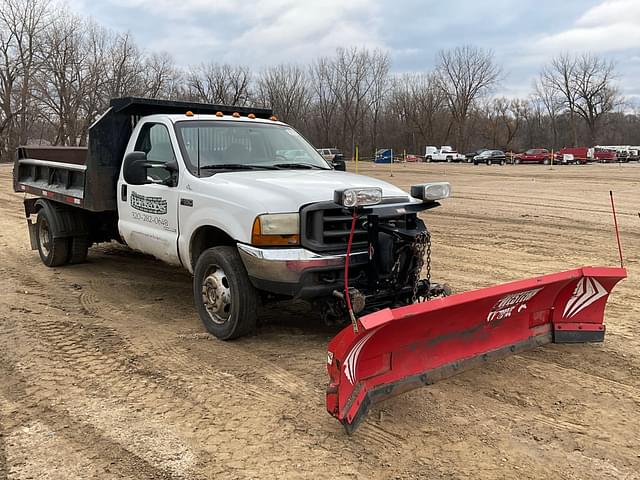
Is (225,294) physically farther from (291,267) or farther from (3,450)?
(3,450)

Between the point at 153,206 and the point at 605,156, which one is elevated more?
the point at 605,156

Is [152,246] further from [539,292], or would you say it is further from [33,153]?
[33,153]

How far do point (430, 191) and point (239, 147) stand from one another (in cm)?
207

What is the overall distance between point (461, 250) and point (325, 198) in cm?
538

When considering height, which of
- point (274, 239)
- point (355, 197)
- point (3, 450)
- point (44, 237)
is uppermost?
point (355, 197)

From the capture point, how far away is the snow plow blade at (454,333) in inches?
132

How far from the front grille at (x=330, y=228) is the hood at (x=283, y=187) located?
0.31 feet

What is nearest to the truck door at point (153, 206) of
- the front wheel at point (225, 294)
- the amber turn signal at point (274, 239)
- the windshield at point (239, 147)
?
the windshield at point (239, 147)

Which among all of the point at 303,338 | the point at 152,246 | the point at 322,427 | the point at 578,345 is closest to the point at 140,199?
the point at 152,246

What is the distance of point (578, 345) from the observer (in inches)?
195

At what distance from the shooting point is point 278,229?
4461 millimetres

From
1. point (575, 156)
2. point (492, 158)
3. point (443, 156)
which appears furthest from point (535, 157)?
point (443, 156)

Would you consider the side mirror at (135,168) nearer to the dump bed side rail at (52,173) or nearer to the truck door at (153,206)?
the truck door at (153,206)

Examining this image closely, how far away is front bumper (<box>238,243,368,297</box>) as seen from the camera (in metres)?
4.39
